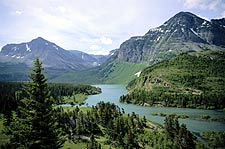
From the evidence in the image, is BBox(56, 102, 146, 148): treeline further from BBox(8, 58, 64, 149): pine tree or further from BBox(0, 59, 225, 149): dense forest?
BBox(8, 58, 64, 149): pine tree

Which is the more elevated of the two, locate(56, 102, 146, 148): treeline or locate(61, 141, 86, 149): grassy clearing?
locate(56, 102, 146, 148): treeline

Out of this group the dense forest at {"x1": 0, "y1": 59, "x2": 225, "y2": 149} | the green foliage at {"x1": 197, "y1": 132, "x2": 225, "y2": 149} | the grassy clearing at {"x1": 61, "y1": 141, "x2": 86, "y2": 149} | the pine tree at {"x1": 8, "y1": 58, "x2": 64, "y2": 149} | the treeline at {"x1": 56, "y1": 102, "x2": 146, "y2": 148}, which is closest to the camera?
the pine tree at {"x1": 8, "y1": 58, "x2": 64, "y2": 149}

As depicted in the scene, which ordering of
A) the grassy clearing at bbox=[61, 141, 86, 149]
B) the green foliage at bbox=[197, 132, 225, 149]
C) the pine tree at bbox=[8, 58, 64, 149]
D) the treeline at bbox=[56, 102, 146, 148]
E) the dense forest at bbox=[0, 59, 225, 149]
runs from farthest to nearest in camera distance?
1. the grassy clearing at bbox=[61, 141, 86, 149]
2. the treeline at bbox=[56, 102, 146, 148]
3. the green foliage at bbox=[197, 132, 225, 149]
4. the dense forest at bbox=[0, 59, 225, 149]
5. the pine tree at bbox=[8, 58, 64, 149]

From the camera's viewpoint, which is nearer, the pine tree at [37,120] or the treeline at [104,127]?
the pine tree at [37,120]

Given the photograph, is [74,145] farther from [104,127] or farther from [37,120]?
[37,120]

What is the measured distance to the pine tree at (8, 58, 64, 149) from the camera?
25.0 metres

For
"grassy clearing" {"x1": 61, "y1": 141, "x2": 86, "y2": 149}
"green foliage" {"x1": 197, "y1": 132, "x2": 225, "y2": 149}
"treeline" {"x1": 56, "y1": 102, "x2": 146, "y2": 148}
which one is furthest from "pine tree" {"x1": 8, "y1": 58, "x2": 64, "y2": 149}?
"grassy clearing" {"x1": 61, "y1": 141, "x2": 86, "y2": 149}

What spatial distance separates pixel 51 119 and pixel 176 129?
79829mm

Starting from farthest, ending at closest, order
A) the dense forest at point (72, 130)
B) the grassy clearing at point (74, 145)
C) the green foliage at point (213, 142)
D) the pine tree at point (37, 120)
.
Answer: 1. the grassy clearing at point (74, 145)
2. the green foliage at point (213, 142)
3. the dense forest at point (72, 130)
4. the pine tree at point (37, 120)

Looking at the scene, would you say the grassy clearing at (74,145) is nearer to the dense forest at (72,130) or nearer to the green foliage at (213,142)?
the dense forest at (72,130)

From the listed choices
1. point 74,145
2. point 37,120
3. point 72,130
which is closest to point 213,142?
point 74,145

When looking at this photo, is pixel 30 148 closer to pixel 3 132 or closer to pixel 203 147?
pixel 203 147

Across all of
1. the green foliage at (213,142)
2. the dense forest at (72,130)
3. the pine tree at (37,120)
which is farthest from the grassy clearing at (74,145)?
the pine tree at (37,120)

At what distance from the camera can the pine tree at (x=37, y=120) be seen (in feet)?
81.9
